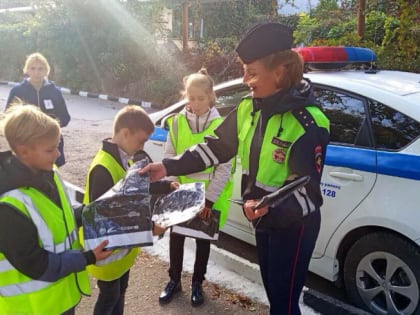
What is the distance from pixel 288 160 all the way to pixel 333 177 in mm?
1092

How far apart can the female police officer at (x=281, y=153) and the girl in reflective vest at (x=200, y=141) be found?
783 mm

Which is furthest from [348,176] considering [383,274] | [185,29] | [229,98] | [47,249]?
[185,29]

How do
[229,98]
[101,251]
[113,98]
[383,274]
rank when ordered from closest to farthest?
[101,251], [383,274], [229,98], [113,98]

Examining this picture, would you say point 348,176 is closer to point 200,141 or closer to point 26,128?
point 200,141

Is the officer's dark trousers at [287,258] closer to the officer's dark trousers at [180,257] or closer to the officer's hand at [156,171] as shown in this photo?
the officer's hand at [156,171]

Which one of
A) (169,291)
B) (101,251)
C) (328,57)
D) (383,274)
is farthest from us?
(328,57)

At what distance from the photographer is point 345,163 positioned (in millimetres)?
2773

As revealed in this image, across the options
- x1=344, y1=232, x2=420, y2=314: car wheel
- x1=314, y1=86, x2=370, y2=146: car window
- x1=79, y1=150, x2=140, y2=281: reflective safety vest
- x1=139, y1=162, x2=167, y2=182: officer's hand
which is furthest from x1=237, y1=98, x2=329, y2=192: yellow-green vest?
x1=344, y1=232, x2=420, y2=314: car wheel

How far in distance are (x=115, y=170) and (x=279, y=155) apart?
32.0 inches

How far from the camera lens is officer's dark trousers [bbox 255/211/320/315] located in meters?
1.96

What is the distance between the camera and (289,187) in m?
1.82

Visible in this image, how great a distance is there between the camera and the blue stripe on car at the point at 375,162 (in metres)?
2.49

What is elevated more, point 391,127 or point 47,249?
point 391,127

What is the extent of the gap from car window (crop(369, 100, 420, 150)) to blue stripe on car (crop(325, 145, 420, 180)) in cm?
8
